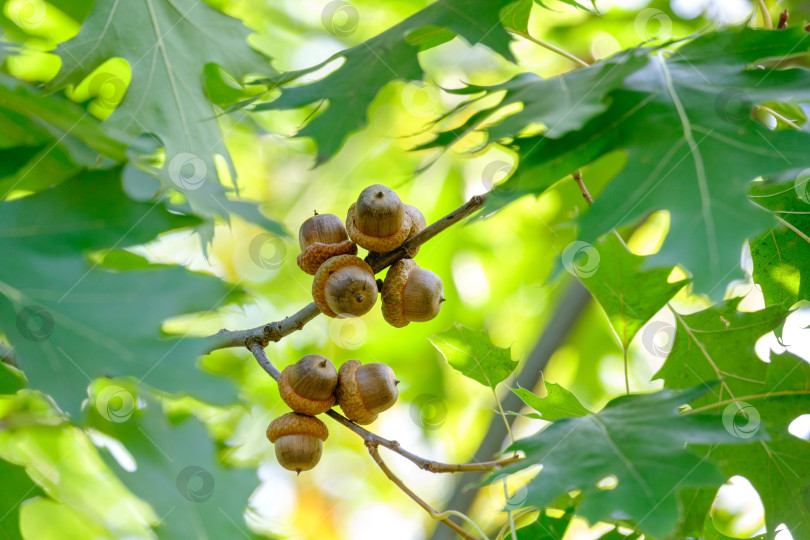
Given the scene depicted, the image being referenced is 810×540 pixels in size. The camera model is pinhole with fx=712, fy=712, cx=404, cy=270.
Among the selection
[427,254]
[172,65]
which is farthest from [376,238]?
[427,254]

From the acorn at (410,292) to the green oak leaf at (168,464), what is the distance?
343mm

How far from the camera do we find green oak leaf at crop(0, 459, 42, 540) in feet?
2.96

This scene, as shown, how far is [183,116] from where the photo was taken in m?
1.23

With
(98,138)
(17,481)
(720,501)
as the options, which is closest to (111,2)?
(98,138)

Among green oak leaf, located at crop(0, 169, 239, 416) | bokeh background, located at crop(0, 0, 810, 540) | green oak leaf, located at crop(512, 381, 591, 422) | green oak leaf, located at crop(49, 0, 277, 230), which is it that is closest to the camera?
green oak leaf, located at crop(0, 169, 239, 416)

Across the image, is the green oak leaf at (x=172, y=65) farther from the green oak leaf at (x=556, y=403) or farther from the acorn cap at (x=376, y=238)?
the green oak leaf at (x=556, y=403)

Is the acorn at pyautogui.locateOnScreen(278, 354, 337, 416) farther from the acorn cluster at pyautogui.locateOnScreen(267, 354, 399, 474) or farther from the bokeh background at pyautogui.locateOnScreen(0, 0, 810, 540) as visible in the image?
the bokeh background at pyautogui.locateOnScreen(0, 0, 810, 540)

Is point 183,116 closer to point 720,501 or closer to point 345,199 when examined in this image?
point 345,199

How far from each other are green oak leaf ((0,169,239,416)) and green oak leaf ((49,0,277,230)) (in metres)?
0.29

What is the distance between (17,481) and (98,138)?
45cm

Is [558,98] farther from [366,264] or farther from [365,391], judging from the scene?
[365,391]

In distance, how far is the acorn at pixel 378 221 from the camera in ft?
3.09

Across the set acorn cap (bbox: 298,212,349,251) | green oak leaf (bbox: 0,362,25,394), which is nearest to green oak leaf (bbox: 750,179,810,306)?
acorn cap (bbox: 298,212,349,251)

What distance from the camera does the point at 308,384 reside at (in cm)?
99
